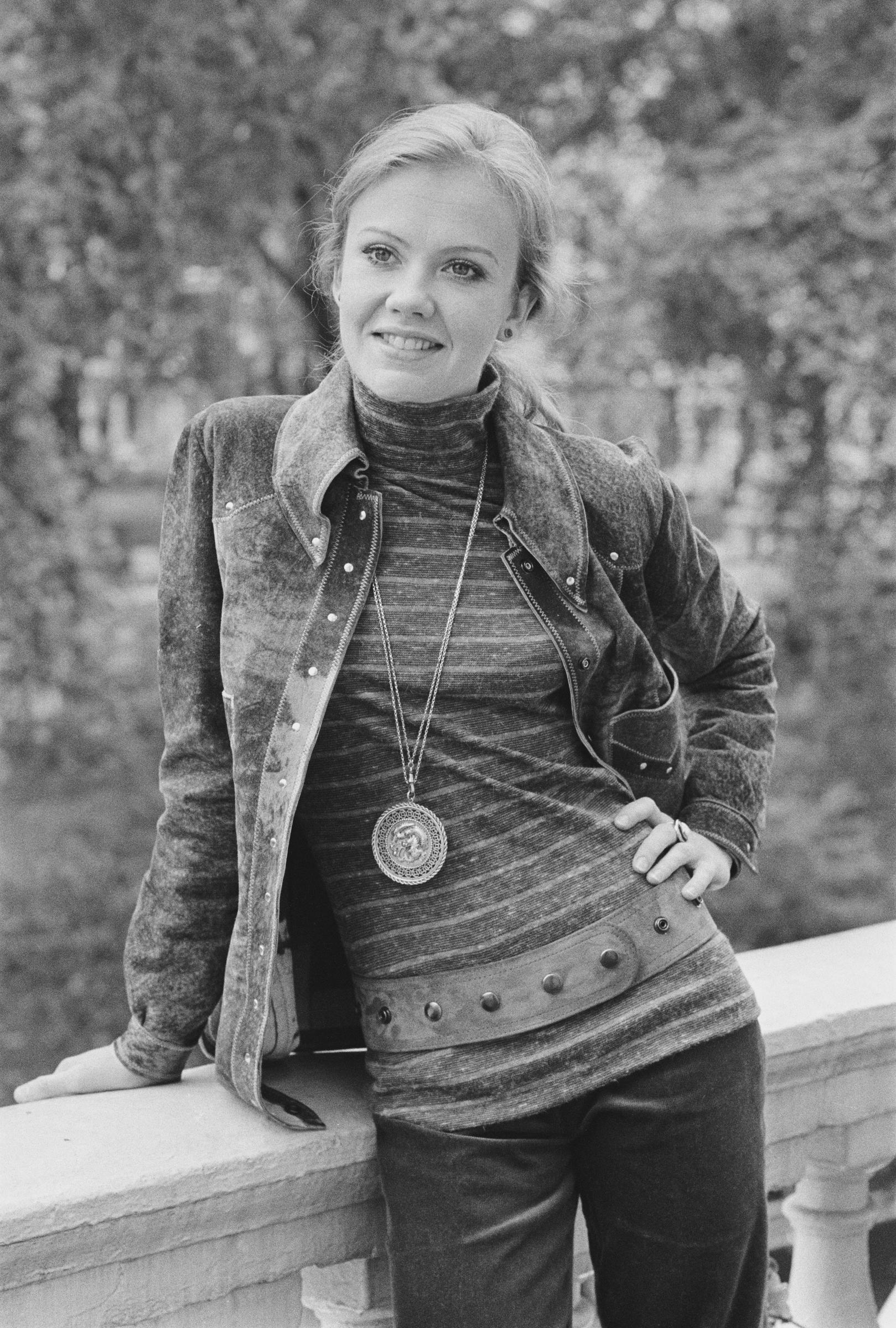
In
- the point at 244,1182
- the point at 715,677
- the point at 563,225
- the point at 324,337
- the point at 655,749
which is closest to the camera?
the point at 244,1182

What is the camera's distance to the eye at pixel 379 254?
1.59 m

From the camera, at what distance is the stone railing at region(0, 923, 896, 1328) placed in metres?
1.42

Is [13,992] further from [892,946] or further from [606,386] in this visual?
[892,946]

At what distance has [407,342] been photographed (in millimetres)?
1591

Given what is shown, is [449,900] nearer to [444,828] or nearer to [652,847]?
[444,828]

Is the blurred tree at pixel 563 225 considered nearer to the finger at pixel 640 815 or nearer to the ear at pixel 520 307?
the ear at pixel 520 307

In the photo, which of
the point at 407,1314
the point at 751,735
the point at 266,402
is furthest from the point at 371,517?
the point at 407,1314

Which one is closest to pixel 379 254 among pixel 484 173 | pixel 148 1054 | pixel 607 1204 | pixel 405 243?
pixel 405 243

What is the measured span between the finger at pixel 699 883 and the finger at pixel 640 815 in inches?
2.5

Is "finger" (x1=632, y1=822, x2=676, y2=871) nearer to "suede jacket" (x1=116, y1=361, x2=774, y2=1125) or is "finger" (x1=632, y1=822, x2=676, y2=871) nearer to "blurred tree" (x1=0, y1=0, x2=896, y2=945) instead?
"suede jacket" (x1=116, y1=361, x2=774, y2=1125)

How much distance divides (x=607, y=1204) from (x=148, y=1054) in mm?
544

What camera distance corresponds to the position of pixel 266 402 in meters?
1.69

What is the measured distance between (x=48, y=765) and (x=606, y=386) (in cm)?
311

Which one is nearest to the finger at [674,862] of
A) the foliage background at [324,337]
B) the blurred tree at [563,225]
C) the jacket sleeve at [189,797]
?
the jacket sleeve at [189,797]
